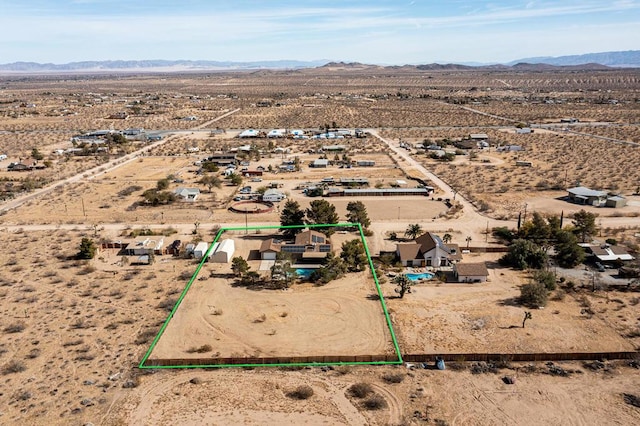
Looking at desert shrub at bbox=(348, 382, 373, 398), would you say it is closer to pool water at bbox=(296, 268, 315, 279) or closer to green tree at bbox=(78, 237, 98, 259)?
pool water at bbox=(296, 268, 315, 279)

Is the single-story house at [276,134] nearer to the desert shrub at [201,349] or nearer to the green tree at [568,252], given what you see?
the green tree at [568,252]

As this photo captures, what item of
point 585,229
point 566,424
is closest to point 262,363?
point 566,424

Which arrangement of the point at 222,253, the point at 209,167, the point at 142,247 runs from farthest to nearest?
the point at 209,167 → the point at 142,247 → the point at 222,253

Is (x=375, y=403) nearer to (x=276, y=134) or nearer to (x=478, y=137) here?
(x=478, y=137)

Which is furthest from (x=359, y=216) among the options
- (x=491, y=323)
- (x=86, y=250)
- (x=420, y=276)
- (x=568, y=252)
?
(x=86, y=250)

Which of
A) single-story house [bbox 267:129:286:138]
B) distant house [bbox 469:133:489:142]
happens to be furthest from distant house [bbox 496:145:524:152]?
single-story house [bbox 267:129:286:138]

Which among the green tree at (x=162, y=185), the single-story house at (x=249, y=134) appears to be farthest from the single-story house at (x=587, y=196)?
the single-story house at (x=249, y=134)
